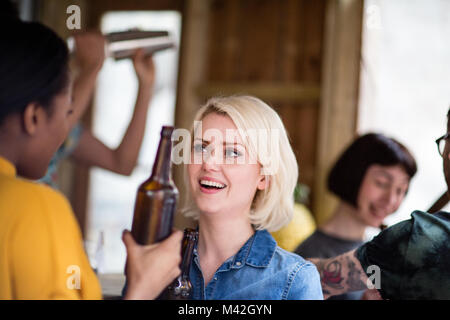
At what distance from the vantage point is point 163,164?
63cm

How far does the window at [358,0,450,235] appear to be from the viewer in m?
2.56

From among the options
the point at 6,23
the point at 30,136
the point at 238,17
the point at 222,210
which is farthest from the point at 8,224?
the point at 238,17

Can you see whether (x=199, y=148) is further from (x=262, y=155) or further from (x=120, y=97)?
(x=120, y=97)

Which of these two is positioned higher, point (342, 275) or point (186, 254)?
point (186, 254)

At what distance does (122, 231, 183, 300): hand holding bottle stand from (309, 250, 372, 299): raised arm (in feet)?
1.54

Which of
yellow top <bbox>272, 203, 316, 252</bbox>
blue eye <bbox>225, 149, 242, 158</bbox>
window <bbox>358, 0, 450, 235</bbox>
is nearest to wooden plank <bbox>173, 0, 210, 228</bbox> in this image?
window <bbox>358, 0, 450, 235</bbox>

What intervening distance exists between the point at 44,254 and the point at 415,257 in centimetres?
59

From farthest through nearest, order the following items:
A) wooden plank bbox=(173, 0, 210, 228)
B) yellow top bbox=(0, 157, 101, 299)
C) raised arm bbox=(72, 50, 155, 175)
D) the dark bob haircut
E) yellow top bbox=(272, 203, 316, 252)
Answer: wooden plank bbox=(173, 0, 210, 228) → yellow top bbox=(272, 203, 316, 252) → the dark bob haircut → raised arm bbox=(72, 50, 155, 175) → yellow top bbox=(0, 157, 101, 299)

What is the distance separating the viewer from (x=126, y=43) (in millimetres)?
1183

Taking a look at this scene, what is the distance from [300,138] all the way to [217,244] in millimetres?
2355

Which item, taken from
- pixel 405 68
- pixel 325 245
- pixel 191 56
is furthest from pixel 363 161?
pixel 191 56

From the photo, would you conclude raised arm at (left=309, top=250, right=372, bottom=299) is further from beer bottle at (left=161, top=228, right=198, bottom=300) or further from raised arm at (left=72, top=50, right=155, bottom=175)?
raised arm at (left=72, top=50, right=155, bottom=175)

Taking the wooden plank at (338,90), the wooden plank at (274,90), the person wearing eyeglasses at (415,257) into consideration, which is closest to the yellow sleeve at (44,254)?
the person wearing eyeglasses at (415,257)
